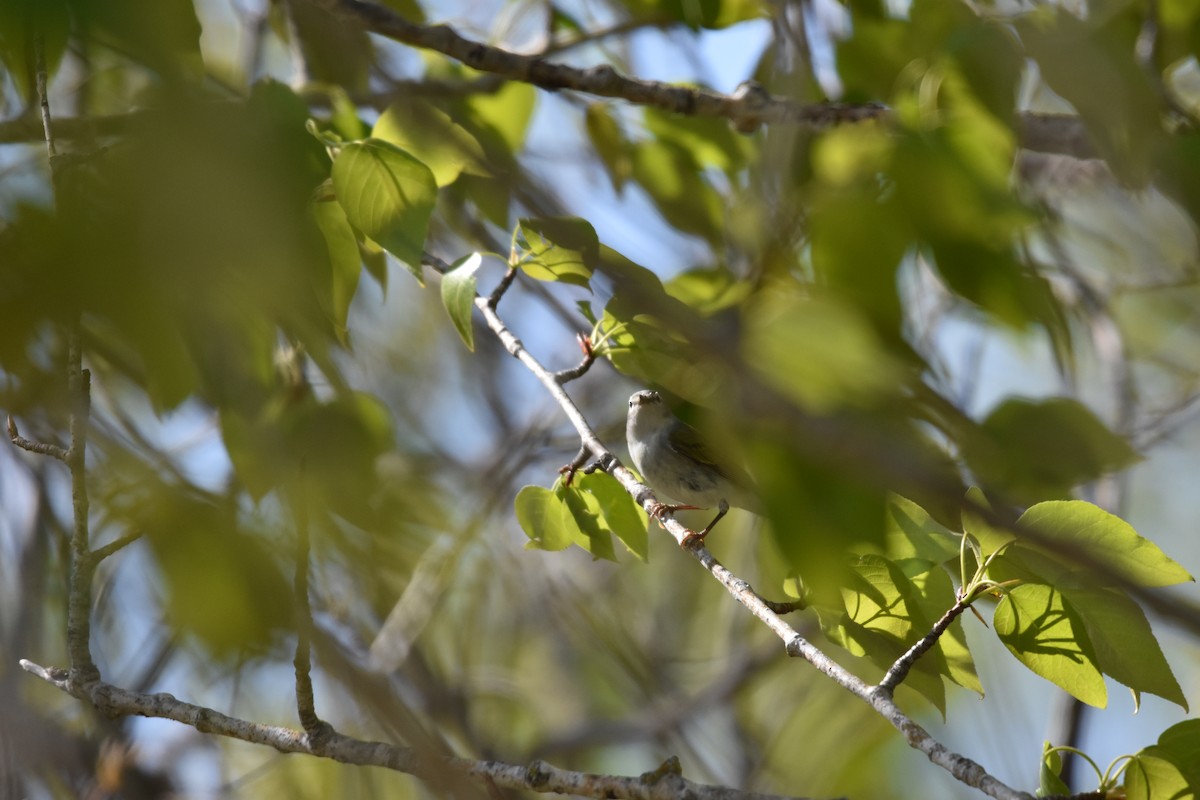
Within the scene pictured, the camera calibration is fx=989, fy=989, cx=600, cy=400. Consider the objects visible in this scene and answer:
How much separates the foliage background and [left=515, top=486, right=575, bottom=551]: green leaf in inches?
6.9

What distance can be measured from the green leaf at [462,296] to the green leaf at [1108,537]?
3.03ft

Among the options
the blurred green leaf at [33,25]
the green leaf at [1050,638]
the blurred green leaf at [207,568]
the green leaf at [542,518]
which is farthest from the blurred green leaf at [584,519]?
the blurred green leaf at [33,25]

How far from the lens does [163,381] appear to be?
44.6 inches

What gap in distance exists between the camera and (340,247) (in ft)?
5.81

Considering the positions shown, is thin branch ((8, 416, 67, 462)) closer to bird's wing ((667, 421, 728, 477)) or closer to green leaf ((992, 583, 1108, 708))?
green leaf ((992, 583, 1108, 708))

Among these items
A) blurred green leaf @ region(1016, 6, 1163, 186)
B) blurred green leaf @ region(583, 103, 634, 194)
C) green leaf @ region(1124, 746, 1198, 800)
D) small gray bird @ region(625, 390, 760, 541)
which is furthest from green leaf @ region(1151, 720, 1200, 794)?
small gray bird @ region(625, 390, 760, 541)

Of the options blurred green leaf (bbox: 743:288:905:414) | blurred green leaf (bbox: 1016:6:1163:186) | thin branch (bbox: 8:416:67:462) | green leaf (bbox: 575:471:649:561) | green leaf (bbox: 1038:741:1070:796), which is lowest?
green leaf (bbox: 575:471:649:561)

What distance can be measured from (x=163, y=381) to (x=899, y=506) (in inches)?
39.3

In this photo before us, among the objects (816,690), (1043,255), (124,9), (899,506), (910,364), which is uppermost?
(124,9)

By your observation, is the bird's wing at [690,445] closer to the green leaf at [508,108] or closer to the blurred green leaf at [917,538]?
the green leaf at [508,108]

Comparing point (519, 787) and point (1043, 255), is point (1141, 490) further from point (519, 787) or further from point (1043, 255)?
point (519, 787)

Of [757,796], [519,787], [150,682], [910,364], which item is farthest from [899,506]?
[150,682]

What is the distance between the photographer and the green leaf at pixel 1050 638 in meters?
1.34

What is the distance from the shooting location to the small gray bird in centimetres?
382
